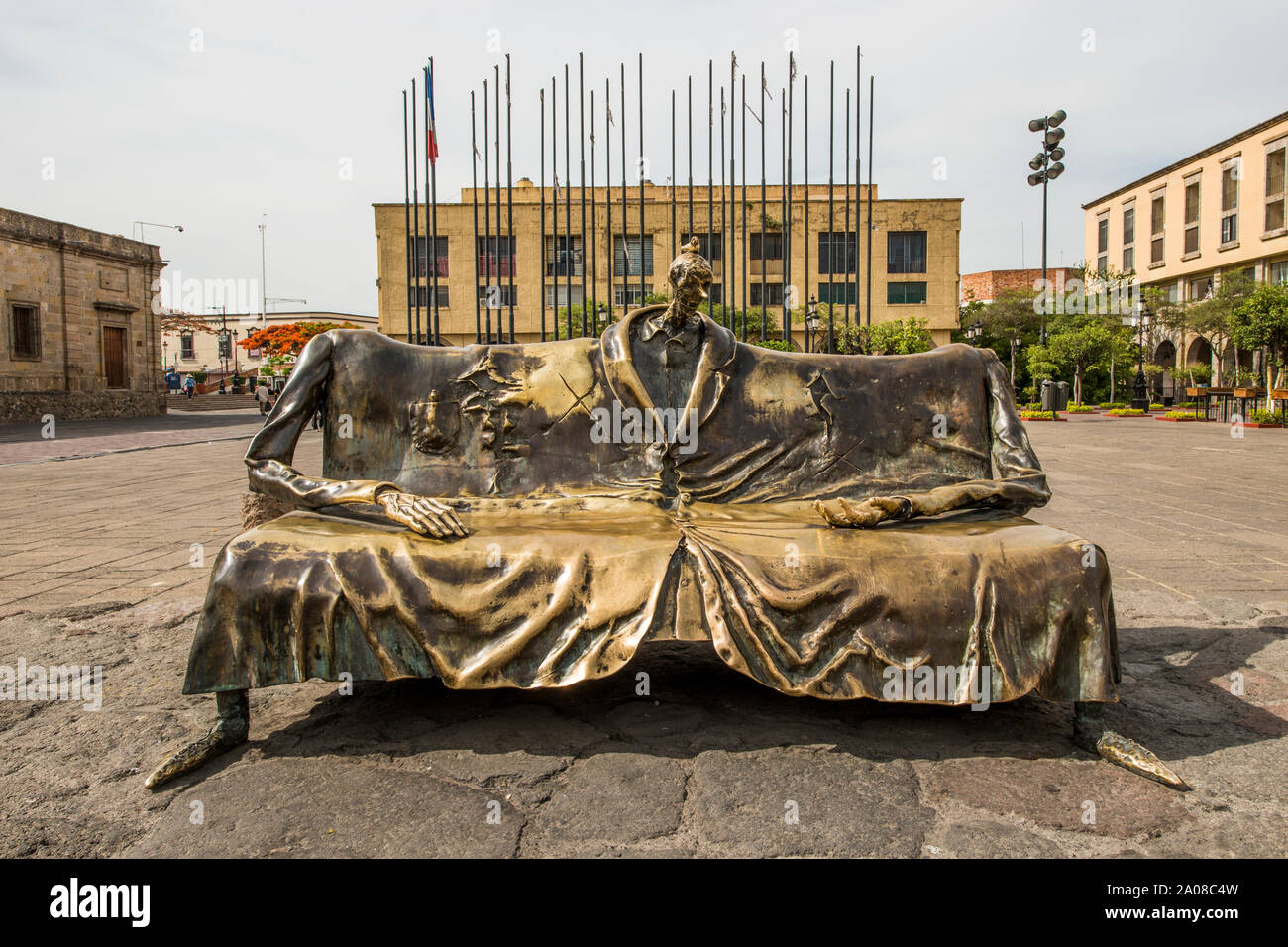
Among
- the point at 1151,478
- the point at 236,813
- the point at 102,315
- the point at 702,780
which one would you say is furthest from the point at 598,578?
the point at 102,315

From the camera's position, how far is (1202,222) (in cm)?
4038

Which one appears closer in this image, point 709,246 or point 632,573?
point 632,573

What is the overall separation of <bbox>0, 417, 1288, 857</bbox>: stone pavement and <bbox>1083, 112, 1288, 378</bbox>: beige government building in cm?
4104

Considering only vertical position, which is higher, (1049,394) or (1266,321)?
(1266,321)

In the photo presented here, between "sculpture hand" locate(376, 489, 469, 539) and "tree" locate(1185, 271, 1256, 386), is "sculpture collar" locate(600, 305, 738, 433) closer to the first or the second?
"sculpture hand" locate(376, 489, 469, 539)

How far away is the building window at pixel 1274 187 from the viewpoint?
34.9m

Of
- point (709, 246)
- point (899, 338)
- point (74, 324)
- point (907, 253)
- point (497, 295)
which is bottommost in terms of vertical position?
point (709, 246)

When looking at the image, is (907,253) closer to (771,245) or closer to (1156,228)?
(771,245)

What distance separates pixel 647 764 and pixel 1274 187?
44287 millimetres

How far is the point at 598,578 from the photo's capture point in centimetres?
240

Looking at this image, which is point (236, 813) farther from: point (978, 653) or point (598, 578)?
point (978, 653)

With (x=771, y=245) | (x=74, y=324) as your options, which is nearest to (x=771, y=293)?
(x=771, y=245)

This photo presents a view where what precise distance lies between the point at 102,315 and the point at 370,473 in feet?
100

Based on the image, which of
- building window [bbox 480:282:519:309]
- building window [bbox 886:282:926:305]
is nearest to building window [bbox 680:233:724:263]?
building window [bbox 480:282:519:309]
